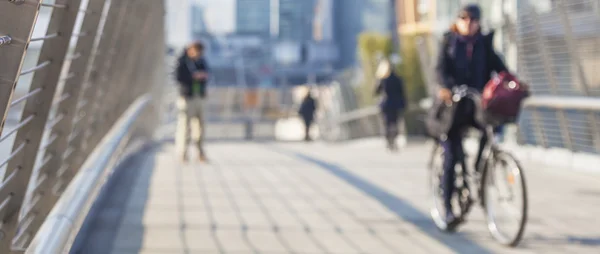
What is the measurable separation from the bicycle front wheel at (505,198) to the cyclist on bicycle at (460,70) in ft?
0.94

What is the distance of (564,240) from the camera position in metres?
6.24

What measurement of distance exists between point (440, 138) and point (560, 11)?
4453 millimetres

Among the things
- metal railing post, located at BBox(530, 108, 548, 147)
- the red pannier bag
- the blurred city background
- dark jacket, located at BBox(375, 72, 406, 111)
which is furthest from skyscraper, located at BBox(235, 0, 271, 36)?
the red pannier bag

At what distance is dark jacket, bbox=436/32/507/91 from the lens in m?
6.36

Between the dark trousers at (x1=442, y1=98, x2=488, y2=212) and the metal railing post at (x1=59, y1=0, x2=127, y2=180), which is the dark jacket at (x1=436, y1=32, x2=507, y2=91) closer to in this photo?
the dark trousers at (x1=442, y1=98, x2=488, y2=212)

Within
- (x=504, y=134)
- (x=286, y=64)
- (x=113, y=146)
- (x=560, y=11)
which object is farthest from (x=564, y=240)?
(x=286, y=64)

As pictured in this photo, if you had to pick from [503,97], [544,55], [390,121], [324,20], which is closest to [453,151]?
[503,97]

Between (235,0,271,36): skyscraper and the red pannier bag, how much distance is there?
544 feet

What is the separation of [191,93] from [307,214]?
17.2 feet

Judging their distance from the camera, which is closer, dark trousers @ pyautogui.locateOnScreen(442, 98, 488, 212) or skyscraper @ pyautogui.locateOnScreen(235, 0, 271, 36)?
dark trousers @ pyautogui.locateOnScreen(442, 98, 488, 212)

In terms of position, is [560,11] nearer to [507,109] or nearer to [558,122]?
[558,122]

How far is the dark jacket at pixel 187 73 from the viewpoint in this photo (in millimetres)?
12383

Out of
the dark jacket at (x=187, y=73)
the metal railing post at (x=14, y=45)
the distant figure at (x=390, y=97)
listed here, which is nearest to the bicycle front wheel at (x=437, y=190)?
the metal railing post at (x=14, y=45)

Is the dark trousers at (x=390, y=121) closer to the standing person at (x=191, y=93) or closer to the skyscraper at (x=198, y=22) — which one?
the standing person at (x=191, y=93)
